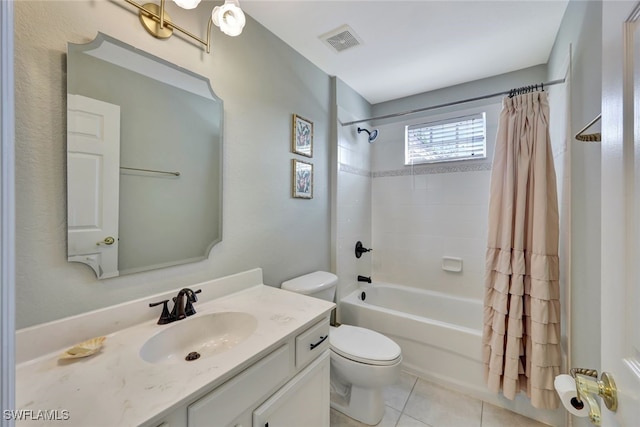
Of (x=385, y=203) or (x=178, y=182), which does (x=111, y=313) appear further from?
(x=385, y=203)

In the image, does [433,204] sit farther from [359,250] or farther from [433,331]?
[433,331]

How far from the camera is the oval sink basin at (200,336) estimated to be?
0.93 meters

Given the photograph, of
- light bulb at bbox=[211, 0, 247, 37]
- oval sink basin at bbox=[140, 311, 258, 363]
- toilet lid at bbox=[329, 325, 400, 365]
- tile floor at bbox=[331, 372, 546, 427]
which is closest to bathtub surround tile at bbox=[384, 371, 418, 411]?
tile floor at bbox=[331, 372, 546, 427]

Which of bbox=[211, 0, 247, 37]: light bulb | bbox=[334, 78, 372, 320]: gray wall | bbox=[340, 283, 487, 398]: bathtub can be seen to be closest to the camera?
bbox=[211, 0, 247, 37]: light bulb

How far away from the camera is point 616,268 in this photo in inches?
19.5

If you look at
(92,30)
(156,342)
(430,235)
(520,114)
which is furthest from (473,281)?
(92,30)

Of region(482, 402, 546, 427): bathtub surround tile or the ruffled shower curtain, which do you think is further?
region(482, 402, 546, 427): bathtub surround tile

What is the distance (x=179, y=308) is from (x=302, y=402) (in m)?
0.65

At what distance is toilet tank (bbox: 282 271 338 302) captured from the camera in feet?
5.29

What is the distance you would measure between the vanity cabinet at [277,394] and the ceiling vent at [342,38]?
1.73 meters

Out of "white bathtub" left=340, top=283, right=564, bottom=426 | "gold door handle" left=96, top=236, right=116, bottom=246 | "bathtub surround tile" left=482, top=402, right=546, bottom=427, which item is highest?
"gold door handle" left=96, top=236, right=116, bottom=246

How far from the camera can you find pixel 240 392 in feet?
2.53

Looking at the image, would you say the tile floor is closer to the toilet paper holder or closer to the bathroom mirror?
the toilet paper holder

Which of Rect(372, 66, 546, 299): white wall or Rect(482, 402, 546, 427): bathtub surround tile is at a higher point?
Rect(372, 66, 546, 299): white wall
